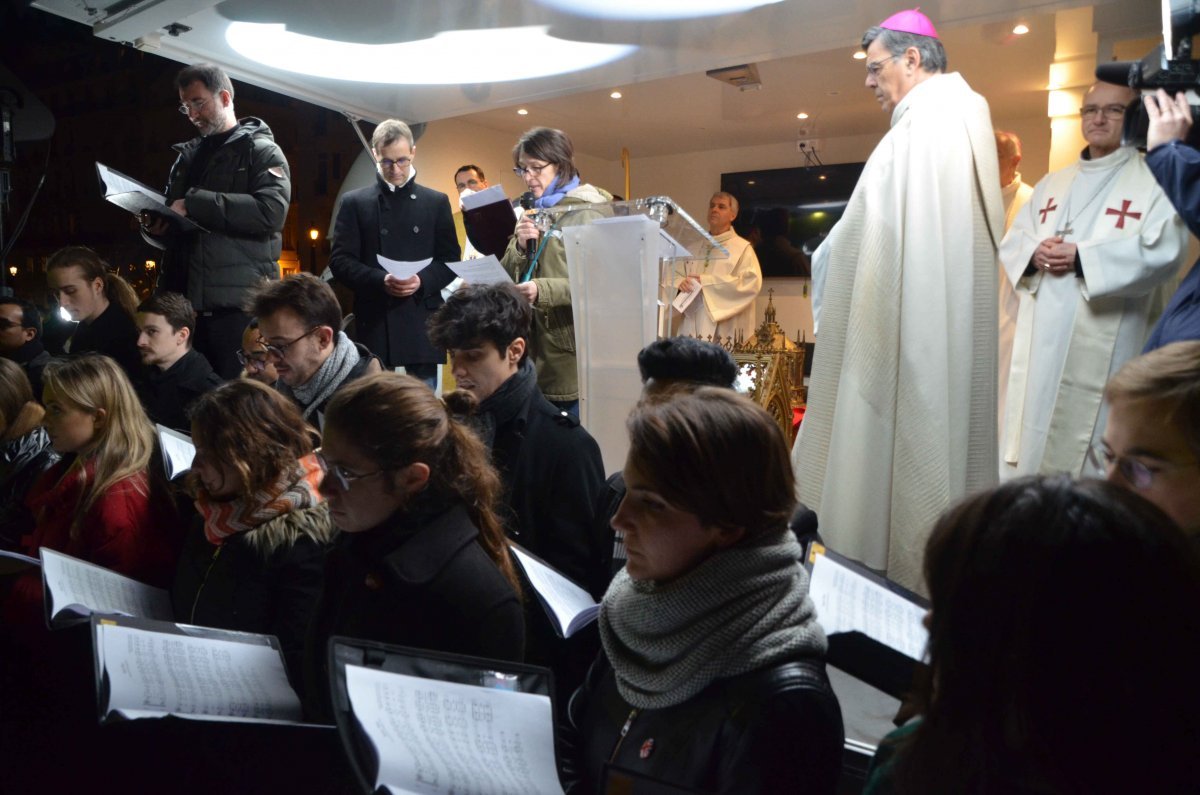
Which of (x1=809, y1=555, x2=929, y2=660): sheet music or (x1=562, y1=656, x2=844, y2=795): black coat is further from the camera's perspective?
(x1=809, y1=555, x2=929, y2=660): sheet music

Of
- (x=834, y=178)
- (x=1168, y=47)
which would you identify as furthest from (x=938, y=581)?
(x=834, y=178)

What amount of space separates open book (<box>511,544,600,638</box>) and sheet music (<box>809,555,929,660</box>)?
39cm

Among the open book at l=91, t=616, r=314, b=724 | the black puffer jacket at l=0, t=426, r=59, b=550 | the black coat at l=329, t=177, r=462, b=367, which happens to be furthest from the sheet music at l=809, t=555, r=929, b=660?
the black coat at l=329, t=177, r=462, b=367

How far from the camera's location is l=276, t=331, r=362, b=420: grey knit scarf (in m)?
3.00

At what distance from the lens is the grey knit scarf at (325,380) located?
3.00 meters

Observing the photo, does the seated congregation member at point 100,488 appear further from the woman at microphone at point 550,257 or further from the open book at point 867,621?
the open book at point 867,621

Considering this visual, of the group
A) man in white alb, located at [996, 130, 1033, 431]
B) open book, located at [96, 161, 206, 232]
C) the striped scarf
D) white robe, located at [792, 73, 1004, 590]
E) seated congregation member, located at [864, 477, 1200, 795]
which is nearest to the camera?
seated congregation member, located at [864, 477, 1200, 795]

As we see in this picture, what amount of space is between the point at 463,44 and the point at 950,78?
2.75 metres

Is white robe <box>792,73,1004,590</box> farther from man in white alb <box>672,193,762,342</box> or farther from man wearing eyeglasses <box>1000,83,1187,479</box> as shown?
man in white alb <box>672,193,762,342</box>

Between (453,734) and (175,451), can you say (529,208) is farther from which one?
(453,734)

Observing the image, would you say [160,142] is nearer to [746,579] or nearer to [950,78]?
[950,78]

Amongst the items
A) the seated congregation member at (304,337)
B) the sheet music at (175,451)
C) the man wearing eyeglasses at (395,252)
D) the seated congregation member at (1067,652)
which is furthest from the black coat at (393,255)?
the seated congregation member at (1067,652)

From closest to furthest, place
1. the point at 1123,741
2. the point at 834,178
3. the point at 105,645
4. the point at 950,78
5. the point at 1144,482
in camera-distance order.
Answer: the point at 1123,741 < the point at 1144,482 < the point at 105,645 < the point at 950,78 < the point at 834,178

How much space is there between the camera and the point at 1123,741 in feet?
2.69
